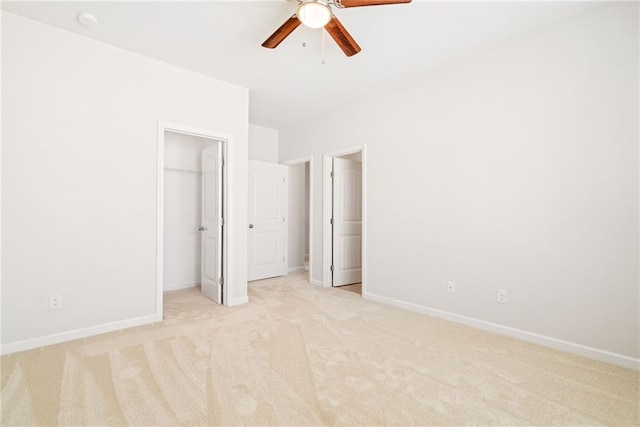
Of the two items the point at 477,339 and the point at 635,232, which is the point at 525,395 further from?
the point at 635,232

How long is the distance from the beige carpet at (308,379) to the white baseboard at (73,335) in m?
0.09

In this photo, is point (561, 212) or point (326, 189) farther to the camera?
point (326, 189)

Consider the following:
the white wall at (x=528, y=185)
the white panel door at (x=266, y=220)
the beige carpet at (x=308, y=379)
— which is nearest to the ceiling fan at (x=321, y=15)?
the white wall at (x=528, y=185)

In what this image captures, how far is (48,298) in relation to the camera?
252cm

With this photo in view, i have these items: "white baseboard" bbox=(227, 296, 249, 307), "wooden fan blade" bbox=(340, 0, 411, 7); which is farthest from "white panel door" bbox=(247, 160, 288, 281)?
"wooden fan blade" bbox=(340, 0, 411, 7)

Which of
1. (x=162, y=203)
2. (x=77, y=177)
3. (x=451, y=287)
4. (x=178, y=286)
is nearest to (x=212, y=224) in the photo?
(x=162, y=203)

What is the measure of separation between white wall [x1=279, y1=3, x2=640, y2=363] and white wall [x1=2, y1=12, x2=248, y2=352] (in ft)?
8.66

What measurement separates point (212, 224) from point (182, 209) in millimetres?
943

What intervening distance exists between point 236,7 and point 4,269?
8.78ft

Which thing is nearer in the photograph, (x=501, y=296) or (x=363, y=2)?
(x=363, y=2)

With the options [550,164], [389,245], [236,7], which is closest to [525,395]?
[550,164]

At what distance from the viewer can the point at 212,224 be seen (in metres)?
3.88

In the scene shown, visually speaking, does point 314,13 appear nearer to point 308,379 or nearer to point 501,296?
point 308,379

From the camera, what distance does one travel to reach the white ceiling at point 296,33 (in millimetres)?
2316
